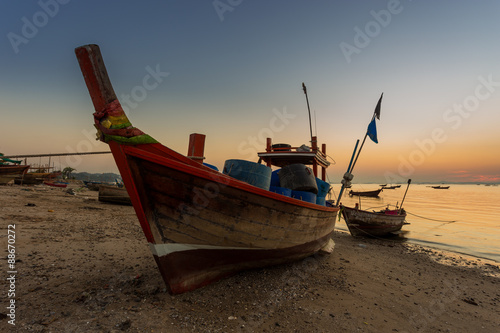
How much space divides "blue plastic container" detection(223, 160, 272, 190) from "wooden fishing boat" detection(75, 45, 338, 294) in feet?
2.10

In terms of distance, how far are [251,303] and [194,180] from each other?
230 centimetres

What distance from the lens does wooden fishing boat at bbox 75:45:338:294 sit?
2932 millimetres

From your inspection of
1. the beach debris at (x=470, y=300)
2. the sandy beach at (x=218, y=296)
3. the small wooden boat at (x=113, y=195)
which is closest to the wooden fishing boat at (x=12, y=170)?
the small wooden boat at (x=113, y=195)

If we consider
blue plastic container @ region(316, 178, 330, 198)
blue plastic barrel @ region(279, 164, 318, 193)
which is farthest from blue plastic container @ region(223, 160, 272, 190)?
blue plastic container @ region(316, 178, 330, 198)

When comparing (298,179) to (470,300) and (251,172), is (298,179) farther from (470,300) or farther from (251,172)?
(470,300)

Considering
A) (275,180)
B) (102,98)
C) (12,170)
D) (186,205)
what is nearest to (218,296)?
(186,205)

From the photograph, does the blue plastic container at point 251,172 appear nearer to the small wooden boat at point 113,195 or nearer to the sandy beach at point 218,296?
the sandy beach at point 218,296

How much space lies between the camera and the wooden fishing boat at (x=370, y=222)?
42.9 ft

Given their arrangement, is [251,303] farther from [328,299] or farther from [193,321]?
[328,299]

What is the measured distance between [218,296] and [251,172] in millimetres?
2304

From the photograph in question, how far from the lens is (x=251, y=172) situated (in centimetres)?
466

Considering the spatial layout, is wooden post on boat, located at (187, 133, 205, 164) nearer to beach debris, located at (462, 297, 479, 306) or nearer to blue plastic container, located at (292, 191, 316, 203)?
blue plastic container, located at (292, 191, 316, 203)

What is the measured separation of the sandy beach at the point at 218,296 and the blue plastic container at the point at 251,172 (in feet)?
6.42

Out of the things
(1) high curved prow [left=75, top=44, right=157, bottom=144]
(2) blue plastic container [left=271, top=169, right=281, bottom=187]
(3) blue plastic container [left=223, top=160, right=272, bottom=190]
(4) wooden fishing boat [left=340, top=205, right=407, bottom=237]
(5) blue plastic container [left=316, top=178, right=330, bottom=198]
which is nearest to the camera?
(1) high curved prow [left=75, top=44, right=157, bottom=144]
